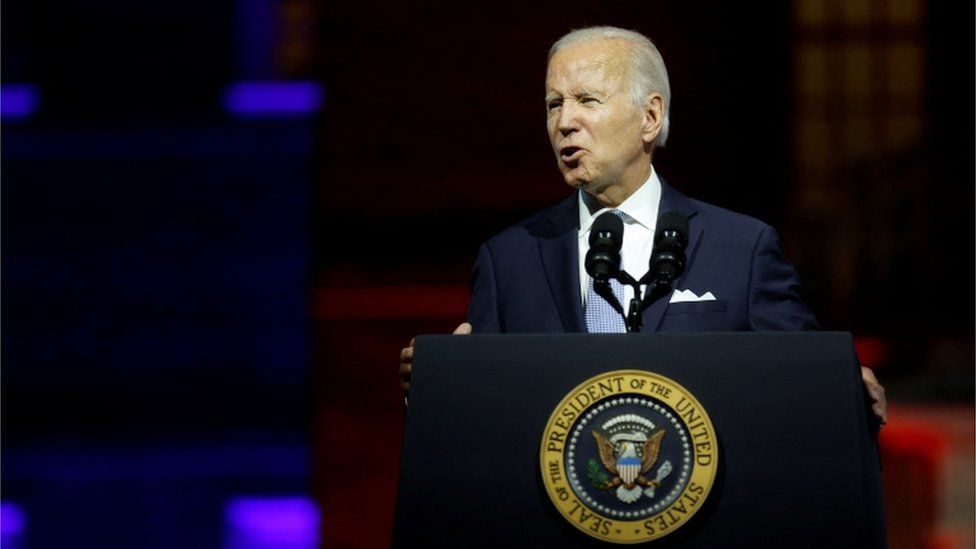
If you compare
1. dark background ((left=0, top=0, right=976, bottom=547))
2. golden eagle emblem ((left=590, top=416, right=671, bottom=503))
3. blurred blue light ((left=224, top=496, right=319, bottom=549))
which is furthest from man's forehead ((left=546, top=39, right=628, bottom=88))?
blurred blue light ((left=224, top=496, right=319, bottom=549))

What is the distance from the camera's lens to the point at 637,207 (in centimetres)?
220

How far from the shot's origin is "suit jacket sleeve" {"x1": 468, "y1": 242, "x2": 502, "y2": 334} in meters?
2.19

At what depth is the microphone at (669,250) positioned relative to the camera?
1.87m

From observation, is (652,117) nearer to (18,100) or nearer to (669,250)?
(669,250)

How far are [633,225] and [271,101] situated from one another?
275 cm

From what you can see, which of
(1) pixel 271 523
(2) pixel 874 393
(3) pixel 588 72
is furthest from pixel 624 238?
(1) pixel 271 523

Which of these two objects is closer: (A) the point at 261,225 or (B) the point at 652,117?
(B) the point at 652,117

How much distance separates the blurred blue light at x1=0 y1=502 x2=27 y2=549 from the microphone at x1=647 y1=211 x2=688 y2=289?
337 cm

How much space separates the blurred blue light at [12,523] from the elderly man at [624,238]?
9.79 feet

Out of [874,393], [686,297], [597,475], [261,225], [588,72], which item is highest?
[261,225]

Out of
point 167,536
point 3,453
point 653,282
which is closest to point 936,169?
point 167,536

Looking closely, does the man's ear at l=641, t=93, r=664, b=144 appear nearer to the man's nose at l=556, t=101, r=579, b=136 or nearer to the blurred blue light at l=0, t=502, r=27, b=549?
the man's nose at l=556, t=101, r=579, b=136

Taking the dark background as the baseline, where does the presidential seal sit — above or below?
below

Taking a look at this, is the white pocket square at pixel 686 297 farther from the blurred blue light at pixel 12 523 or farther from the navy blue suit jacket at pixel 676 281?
the blurred blue light at pixel 12 523
